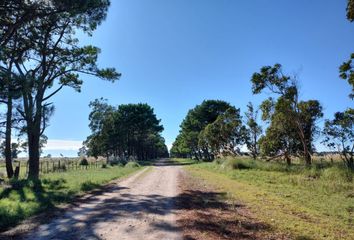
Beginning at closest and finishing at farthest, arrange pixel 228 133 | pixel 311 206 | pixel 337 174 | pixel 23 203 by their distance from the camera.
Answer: pixel 311 206, pixel 23 203, pixel 337 174, pixel 228 133

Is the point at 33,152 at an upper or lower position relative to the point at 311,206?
upper

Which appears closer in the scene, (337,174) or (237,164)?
(337,174)

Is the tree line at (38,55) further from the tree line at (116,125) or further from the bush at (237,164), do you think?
the tree line at (116,125)

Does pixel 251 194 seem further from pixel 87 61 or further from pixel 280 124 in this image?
pixel 280 124

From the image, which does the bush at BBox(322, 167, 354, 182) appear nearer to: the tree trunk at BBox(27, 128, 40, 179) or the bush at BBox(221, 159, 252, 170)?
the bush at BBox(221, 159, 252, 170)

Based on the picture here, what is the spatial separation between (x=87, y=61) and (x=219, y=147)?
3578cm

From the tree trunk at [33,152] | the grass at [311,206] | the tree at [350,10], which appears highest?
the tree at [350,10]

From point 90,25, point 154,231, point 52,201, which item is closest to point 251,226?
point 154,231

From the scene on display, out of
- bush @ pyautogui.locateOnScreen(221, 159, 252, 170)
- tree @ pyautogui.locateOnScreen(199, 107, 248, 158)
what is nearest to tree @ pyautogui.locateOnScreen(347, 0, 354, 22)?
bush @ pyautogui.locateOnScreen(221, 159, 252, 170)

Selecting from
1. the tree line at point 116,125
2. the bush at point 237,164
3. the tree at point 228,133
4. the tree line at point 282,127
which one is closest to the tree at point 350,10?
the tree line at point 282,127

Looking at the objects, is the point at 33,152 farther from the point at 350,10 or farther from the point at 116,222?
the point at 350,10

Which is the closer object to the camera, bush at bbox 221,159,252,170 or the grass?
the grass

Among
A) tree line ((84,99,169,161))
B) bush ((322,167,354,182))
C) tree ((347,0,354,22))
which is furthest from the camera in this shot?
tree line ((84,99,169,161))

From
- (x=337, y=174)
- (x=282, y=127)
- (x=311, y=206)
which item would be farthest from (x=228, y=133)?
(x=311, y=206)
